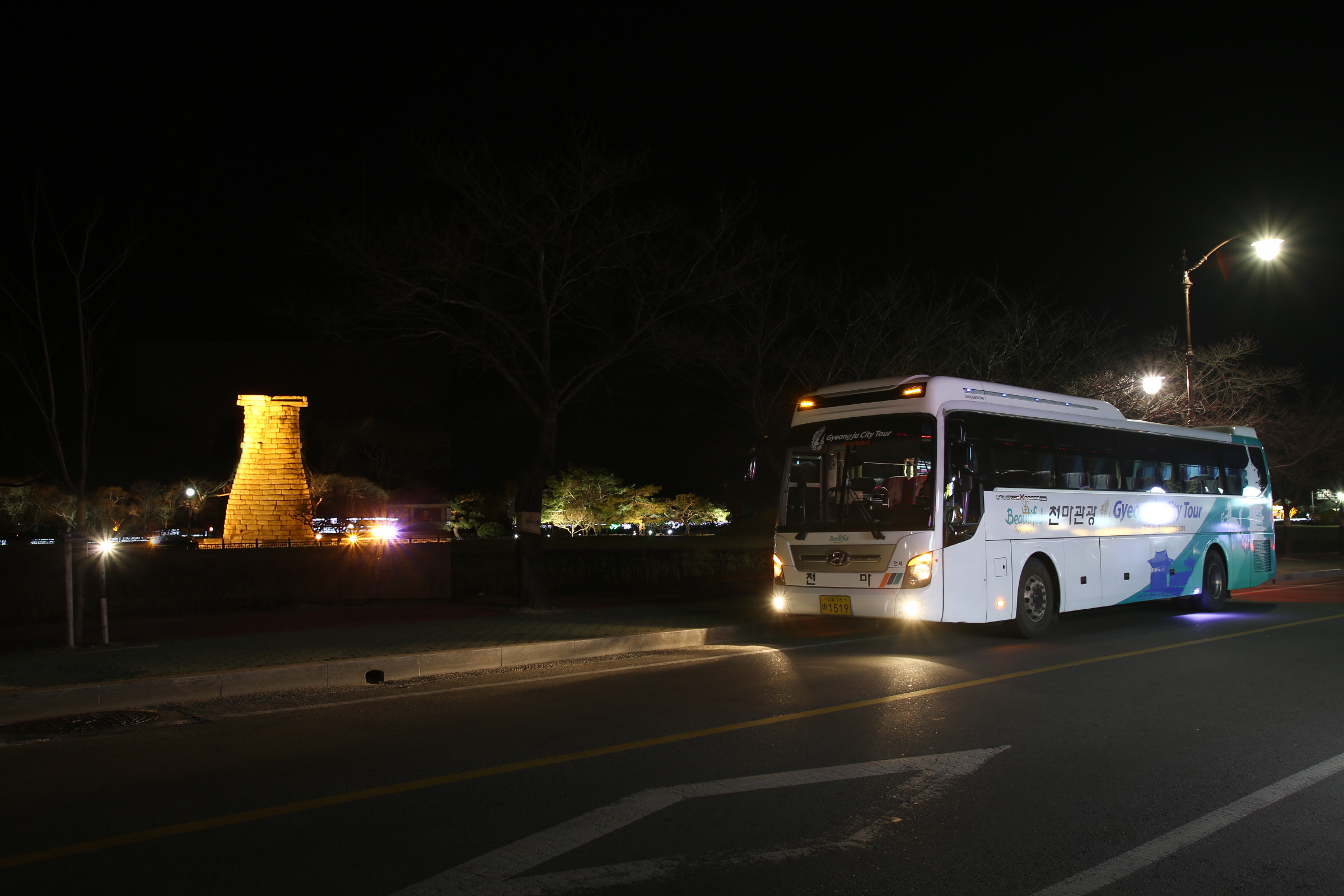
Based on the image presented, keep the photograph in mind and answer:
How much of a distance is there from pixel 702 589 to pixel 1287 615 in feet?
32.4

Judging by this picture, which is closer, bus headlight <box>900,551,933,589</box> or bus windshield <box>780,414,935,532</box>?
bus headlight <box>900,551,933,589</box>

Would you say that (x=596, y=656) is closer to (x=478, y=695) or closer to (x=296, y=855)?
(x=478, y=695)

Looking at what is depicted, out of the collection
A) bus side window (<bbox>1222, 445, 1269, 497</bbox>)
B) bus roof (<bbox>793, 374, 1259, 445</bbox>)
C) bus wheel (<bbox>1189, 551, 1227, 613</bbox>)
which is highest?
bus roof (<bbox>793, 374, 1259, 445</bbox>)

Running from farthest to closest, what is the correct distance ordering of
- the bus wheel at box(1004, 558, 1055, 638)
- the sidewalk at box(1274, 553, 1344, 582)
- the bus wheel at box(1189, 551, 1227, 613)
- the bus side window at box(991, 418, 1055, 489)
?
the sidewalk at box(1274, 553, 1344, 582) < the bus wheel at box(1189, 551, 1227, 613) < the bus wheel at box(1004, 558, 1055, 638) < the bus side window at box(991, 418, 1055, 489)

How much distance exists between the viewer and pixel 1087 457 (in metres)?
13.8

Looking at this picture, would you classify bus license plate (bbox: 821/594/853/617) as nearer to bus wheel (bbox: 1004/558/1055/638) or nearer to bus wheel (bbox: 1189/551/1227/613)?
bus wheel (bbox: 1004/558/1055/638)

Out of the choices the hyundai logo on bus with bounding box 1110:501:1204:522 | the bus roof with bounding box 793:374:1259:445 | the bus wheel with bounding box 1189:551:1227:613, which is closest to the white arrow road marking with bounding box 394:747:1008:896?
the bus roof with bounding box 793:374:1259:445

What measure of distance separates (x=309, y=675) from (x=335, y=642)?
1747mm

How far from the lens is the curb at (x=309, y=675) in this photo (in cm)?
804

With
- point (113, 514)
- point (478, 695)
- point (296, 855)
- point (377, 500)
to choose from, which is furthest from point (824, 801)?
point (113, 514)

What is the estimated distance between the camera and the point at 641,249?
15.9 m

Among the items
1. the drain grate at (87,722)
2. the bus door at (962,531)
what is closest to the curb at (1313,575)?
the bus door at (962,531)

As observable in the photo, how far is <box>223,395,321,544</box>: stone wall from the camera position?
36.7m

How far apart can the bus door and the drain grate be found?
330 inches
